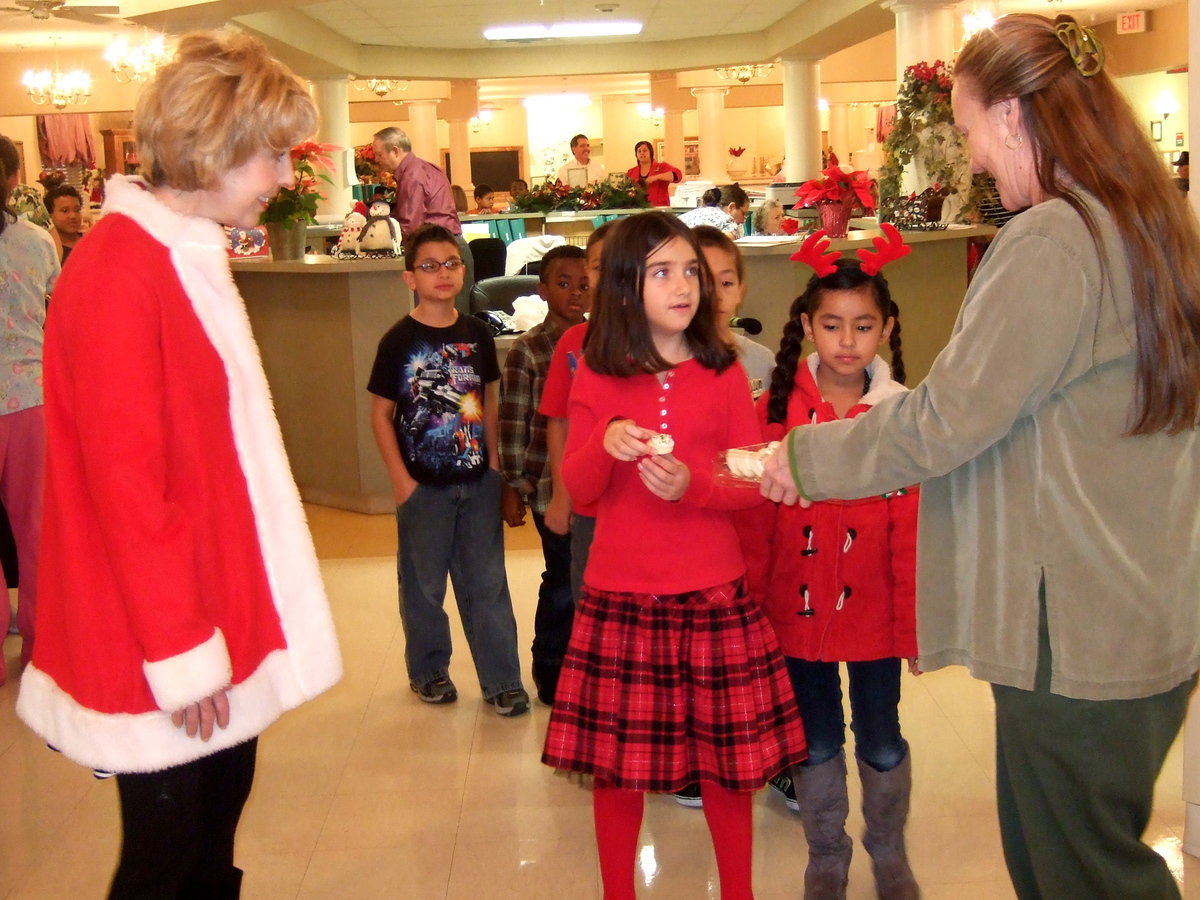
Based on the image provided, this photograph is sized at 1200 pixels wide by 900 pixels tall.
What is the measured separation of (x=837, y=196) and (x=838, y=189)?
0.04 meters

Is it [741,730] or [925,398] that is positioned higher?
[925,398]

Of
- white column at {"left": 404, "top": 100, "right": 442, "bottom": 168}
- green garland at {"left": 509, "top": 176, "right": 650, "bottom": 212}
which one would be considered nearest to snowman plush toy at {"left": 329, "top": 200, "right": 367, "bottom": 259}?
green garland at {"left": 509, "top": 176, "right": 650, "bottom": 212}

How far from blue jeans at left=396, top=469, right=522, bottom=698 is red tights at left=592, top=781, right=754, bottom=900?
1289 mm

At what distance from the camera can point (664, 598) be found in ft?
7.21

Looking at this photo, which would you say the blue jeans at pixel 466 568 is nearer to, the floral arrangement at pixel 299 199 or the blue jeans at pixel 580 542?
the blue jeans at pixel 580 542

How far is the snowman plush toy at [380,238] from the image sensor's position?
6.05 metres

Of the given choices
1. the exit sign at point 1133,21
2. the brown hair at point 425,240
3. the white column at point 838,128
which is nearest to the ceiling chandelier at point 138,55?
the brown hair at point 425,240

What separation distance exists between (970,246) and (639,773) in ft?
17.7

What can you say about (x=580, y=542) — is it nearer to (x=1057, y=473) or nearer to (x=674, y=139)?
(x=1057, y=473)

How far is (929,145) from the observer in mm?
7559

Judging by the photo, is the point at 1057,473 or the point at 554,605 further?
the point at 554,605

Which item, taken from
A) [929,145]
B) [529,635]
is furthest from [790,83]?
[529,635]

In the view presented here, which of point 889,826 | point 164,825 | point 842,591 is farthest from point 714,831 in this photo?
point 164,825

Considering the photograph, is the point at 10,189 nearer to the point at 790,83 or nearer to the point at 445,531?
the point at 445,531
